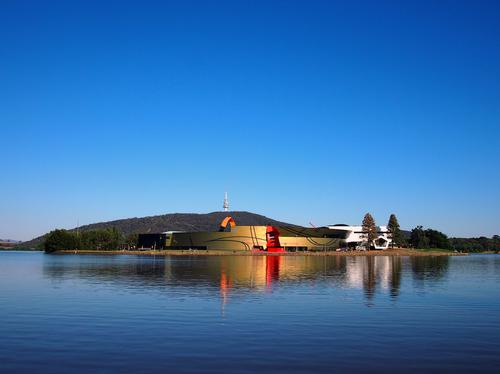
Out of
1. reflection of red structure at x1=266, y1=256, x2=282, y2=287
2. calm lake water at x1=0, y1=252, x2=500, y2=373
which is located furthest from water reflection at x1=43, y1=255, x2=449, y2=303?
calm lake water at x1=0, y1=252, x2=500, y2=373

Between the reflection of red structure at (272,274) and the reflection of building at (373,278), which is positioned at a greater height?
the reflection of red structure at (272,274)

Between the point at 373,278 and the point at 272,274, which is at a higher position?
the point at 272,274

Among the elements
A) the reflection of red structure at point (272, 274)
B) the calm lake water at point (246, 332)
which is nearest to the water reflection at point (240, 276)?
the reflection of red structure at point (272, 274)

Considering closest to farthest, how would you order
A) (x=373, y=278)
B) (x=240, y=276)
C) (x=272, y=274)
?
1. (x=240, y=276)
2. (x=373, y=278)
3. (x=272, y=274)

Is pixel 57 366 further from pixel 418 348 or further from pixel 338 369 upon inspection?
pixel 418 348

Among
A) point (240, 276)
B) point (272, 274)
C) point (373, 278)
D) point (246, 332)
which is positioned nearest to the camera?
point (246, 332)

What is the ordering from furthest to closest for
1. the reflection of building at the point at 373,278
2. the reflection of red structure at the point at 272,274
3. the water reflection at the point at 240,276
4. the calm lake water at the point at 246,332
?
1. the reflection of red structure at the point at 272,274
2. the reflection of building at the point at 373,278
3. the water reflection at the point at 240,276
4. the calm lake water at the point at 246,332

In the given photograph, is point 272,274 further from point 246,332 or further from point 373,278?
point 246,332

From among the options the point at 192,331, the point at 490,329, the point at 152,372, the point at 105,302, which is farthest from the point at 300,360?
the point at 105,302

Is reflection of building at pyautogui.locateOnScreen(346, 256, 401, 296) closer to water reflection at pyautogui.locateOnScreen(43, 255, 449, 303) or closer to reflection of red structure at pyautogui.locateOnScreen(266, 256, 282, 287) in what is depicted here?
water reflection at pyautogui.locateOnScreen(43, 255, 449, 303)

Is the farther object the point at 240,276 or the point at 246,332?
the point at 240,276

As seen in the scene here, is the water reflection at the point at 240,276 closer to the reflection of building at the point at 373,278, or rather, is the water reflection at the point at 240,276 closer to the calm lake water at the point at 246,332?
the reflection of building at the point at 373,278

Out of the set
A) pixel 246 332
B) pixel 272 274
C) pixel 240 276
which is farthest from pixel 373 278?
pixel 246 332

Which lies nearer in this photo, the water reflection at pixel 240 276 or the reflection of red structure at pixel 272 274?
the water reflection at pixel 240 276
